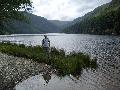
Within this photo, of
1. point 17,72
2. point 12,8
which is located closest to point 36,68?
point 17,72

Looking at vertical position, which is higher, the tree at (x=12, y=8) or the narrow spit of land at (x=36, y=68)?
the tree at (x=12, y=8)

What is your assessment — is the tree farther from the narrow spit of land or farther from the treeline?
the narrow spit of land

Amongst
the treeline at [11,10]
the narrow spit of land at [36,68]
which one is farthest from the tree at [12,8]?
the narrow spit of land at [36,68]

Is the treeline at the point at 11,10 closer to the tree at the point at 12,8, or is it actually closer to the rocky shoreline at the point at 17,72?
the tree at the point at 12,8

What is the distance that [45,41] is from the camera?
31.5m

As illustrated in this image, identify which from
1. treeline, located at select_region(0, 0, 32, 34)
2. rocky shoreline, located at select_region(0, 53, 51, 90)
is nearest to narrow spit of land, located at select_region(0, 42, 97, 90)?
rocky shoreline, located at select_region(0, 53, 51, 90)

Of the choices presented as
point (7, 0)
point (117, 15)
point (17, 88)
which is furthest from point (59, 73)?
point (117, 15)

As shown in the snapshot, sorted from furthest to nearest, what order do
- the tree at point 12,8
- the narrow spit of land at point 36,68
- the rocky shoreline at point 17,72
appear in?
the tree at point 12,8 < the narrow spit of land at point 36,68 < the rocky shoreline at point 17,72

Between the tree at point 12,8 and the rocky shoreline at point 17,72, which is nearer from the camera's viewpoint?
the rocky shoreline at point 17,72

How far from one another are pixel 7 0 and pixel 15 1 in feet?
3.87

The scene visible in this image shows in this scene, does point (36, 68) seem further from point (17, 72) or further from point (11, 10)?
point (11, 10)

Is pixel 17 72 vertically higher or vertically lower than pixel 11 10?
lower

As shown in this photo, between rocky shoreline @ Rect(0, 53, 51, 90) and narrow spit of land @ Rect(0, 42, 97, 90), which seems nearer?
rocky shoreline @ Rect(0, 53, 51, 90)

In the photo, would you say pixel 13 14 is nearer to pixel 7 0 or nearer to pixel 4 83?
pixel 7 0
